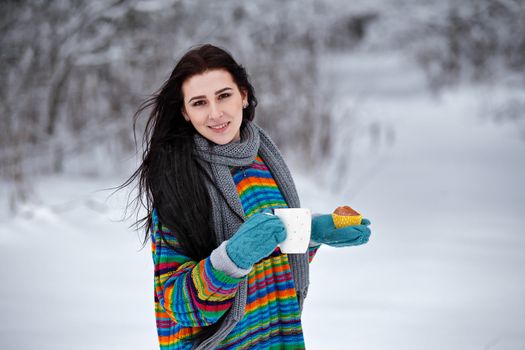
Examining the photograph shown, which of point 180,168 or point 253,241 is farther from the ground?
point 180,168

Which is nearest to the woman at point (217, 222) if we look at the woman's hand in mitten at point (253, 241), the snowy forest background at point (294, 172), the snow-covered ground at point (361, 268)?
the woman's hand in mitten at point (253, 241)

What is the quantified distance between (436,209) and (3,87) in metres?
5.21

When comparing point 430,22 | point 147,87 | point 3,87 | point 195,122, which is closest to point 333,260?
point 195,122

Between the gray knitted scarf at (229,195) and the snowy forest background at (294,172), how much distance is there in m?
1.51

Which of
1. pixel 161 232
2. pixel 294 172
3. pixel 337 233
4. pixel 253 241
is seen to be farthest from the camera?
pixel 294 172

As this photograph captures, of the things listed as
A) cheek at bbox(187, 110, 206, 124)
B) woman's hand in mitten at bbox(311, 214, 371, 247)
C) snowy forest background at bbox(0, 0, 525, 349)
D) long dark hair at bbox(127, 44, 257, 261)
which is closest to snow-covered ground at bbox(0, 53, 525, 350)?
snowy forest background at bbox(0, 0, 525, 349)

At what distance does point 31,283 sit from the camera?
3.65 m

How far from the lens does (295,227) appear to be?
1.42 metres

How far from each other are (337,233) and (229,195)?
0.42 m

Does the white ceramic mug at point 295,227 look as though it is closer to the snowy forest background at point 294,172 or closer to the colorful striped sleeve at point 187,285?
the colorful striped sleeve at point 187,285

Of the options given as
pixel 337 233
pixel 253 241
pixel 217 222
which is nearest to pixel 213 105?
pixel 217 222

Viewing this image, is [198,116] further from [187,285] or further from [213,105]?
[187,285]

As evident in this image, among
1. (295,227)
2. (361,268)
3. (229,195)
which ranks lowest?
(295,227)

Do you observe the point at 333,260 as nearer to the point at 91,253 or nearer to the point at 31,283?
the point at 91,253
